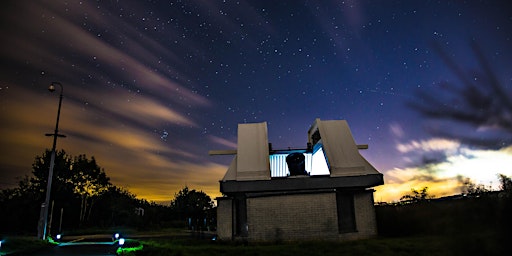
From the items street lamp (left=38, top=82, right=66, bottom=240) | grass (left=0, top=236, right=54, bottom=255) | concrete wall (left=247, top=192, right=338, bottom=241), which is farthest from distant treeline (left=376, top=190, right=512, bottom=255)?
street lamp (left=38, top=82, right=66, bottom=240)

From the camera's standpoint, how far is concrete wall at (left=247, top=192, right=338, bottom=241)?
1605cm

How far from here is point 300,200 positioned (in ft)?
54.0

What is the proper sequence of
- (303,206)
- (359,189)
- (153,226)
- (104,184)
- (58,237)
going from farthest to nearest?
(104,184) < (153,226) < (58,237) < (359,189) < (303,206)

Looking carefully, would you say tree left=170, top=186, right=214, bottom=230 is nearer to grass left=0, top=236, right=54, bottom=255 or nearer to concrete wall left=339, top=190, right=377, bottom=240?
grass left=0, top=236, right=54, bottom=255

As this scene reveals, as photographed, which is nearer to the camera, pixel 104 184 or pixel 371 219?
pixel 371 219

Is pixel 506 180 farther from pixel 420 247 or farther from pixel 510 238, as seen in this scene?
pixel 420 247

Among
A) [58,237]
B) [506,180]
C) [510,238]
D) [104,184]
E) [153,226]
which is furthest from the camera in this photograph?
[104,184]

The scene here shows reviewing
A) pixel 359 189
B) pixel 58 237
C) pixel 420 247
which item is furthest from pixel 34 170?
pixel 420 247

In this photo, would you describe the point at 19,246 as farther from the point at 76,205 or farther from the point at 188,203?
→ the point at 188,203

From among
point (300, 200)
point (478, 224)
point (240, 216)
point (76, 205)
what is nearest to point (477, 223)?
point (478, 224)

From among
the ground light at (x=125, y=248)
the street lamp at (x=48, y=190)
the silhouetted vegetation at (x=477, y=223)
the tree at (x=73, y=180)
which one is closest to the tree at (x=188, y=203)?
the tree at (x=73, y=180)

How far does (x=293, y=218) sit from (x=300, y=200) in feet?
3.02

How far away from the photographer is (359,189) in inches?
693

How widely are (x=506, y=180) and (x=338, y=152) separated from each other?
11.7m
